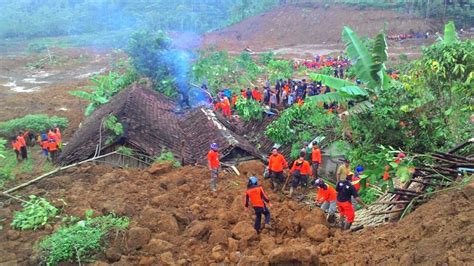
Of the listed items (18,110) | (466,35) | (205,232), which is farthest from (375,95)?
(466,35)

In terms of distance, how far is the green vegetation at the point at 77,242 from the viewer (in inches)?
286

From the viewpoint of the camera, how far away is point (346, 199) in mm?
8484

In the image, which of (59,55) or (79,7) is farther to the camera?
(79,7)

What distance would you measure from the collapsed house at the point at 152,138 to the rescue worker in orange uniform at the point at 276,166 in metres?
2.34

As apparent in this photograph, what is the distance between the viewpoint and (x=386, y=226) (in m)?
7.61

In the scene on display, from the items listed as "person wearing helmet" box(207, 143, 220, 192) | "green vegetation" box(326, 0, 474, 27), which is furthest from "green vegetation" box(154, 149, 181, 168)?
"green vegetation" box(326, 0, 474, 27)

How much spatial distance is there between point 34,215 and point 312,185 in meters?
7.52

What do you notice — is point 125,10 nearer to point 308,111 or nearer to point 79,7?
point 79,7

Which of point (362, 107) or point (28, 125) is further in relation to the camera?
point (28, 125)

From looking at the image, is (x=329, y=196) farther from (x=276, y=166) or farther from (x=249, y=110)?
(x=249, y=110)

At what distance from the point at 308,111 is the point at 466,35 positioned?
34.2m

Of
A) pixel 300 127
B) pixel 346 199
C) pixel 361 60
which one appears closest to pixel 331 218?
pixel 346 199

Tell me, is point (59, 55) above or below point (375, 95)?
below

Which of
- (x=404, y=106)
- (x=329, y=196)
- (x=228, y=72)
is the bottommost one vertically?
(x=228, y=72)
